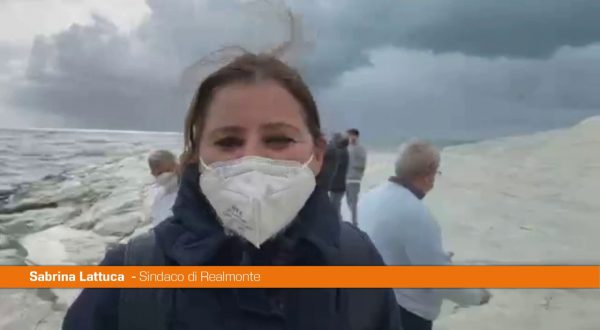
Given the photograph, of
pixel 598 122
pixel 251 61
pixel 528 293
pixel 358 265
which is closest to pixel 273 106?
pixel 251 61

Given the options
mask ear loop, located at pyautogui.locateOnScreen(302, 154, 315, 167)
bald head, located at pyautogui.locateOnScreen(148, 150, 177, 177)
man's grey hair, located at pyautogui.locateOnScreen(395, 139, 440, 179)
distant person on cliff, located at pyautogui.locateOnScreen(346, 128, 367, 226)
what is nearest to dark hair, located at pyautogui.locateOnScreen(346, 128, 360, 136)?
distant person on cliff, located at pyautogui.locateOnScreen(346, 128, 367, 226)

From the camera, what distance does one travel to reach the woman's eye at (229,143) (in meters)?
0.57

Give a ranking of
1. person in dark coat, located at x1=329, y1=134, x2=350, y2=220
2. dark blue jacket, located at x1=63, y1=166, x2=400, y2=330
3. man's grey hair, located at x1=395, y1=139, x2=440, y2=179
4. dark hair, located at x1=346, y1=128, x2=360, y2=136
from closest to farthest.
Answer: dark blue jacket, located at x1=63, y1=166, x2=400, y2=330 < person in dark coat, located at x1=329, y1=134, x2=350, y2=220 < dark hair, located at x1=346, y1=128, x2=360, y2=136 < man's grey hair, located at x1=395, y1=139, x2=440, y2=179

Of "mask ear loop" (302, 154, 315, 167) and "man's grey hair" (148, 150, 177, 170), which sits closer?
"mask ear loop" (302, 154, 315, 167)

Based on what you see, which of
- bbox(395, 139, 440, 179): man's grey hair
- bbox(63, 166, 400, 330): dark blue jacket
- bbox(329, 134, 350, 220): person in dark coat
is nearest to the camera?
bbox(63, 166, 400, 330): dark blue jacket

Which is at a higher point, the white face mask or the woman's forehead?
the woman's forehead

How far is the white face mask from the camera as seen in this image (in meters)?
0.57

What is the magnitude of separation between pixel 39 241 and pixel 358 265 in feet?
3.46

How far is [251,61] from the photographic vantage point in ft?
1.89

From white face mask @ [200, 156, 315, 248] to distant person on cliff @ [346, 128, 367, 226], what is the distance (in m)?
0.44

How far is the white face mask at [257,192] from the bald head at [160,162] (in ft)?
2.09

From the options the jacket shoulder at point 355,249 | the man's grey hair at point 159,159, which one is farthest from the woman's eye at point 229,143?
the man's grey hair at point 159,159

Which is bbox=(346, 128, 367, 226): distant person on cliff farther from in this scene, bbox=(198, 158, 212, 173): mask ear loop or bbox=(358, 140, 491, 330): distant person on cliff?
bbox=(198, 158, 212, 173): mask ear loop

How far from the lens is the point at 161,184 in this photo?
146 centimetres
